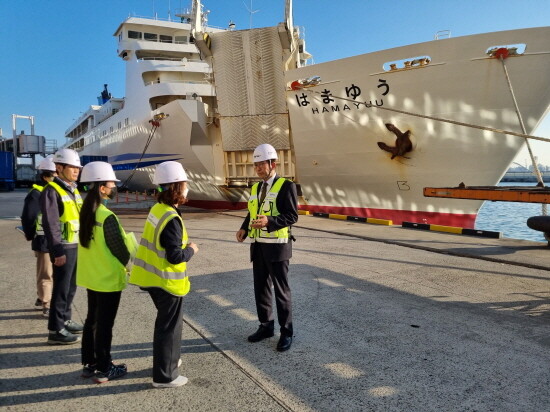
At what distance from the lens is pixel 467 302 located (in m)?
4.51

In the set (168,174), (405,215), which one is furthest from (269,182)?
(405,215)

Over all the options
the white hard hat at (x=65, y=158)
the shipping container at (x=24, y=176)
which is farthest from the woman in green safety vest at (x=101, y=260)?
the shipping container at (x=24, y=176)

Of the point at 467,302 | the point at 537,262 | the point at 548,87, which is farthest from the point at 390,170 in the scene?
the point at 467,302

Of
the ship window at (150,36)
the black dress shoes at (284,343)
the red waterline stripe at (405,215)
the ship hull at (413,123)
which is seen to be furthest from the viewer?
the ship window at (150,36)

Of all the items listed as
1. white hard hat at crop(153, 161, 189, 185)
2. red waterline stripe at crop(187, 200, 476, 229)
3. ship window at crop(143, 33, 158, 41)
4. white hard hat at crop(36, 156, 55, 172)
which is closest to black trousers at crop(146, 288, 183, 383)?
white hard hat at crop(153, 161, 189, 185)

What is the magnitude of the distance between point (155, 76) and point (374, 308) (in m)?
17.8

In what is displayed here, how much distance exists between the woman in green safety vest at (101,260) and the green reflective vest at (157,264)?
185 mm

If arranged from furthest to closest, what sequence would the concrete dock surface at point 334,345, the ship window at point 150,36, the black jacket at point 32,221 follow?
1. the ship window at point 150,36
2. the black jacket at point 32,221
3. the concrete dock surface at point 334,345

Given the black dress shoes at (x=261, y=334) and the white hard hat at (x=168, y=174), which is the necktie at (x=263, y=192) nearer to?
the white hard hat at (x=168, y=174)

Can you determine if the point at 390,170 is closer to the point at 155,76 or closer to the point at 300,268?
the point at 300,268

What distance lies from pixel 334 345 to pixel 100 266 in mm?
2017

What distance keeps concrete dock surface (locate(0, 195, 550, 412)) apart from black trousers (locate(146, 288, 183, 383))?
0.14m

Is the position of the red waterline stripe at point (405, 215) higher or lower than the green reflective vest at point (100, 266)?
lower

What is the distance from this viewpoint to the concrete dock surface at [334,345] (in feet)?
8.55
